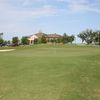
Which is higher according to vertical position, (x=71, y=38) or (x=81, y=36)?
(x=81, y=36)

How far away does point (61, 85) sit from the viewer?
1079 cm

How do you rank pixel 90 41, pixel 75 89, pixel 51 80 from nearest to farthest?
pixel 75 89, pixel 51 80, pixel 90 41

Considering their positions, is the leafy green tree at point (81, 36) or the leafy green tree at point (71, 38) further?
the leafy green tree at point (81, 36)

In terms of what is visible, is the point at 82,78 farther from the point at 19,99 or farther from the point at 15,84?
the point at 19,99

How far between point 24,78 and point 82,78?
2716 mm

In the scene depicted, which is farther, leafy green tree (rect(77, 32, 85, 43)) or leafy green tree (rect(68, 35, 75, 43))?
leafy green tree (rect(77, 32, 85, 43))

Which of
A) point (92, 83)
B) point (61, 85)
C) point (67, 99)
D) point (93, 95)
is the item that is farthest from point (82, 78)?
point (67, 99)

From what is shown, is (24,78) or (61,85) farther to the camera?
(24,78)

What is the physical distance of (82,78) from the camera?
12.6 meters

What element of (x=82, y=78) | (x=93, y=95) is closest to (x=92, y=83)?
(x=82, y=78)

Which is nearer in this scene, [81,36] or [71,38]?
[71,38]

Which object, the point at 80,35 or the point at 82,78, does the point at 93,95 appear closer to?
the point at 82,78

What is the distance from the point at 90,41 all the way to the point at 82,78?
410ft

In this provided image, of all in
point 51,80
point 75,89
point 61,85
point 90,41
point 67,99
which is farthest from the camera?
point 90,41
